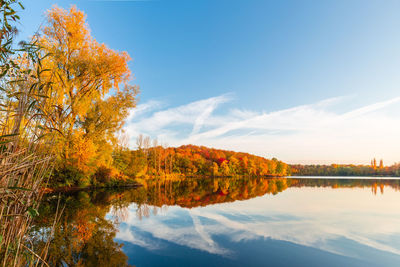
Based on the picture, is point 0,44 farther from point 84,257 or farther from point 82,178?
point 82,178

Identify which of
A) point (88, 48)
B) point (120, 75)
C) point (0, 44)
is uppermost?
point (88, 48)

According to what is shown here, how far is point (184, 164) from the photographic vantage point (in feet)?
185

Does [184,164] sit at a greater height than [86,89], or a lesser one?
lesser

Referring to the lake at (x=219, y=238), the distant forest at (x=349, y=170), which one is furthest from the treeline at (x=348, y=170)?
the lake at (x=219, y=238)

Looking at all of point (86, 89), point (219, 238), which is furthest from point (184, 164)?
point (219, 238)

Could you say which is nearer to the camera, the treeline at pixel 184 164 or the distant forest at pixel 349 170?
the treeline at pixel 184 164

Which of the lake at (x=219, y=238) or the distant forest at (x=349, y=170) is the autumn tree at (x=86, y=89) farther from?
the distant forest at (x=349, y=170)

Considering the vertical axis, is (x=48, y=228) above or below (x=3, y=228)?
below

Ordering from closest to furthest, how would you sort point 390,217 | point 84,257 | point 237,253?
1. point 84,257
2. point 237,253
3. point 390,217

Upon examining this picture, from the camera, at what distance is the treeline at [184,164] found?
81.8 feet

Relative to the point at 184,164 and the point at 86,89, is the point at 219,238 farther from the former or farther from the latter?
the point at 184,164

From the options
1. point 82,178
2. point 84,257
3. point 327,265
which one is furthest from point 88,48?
point 327,265

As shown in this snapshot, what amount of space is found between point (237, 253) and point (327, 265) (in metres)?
1.76

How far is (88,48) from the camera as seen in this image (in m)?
12.9
